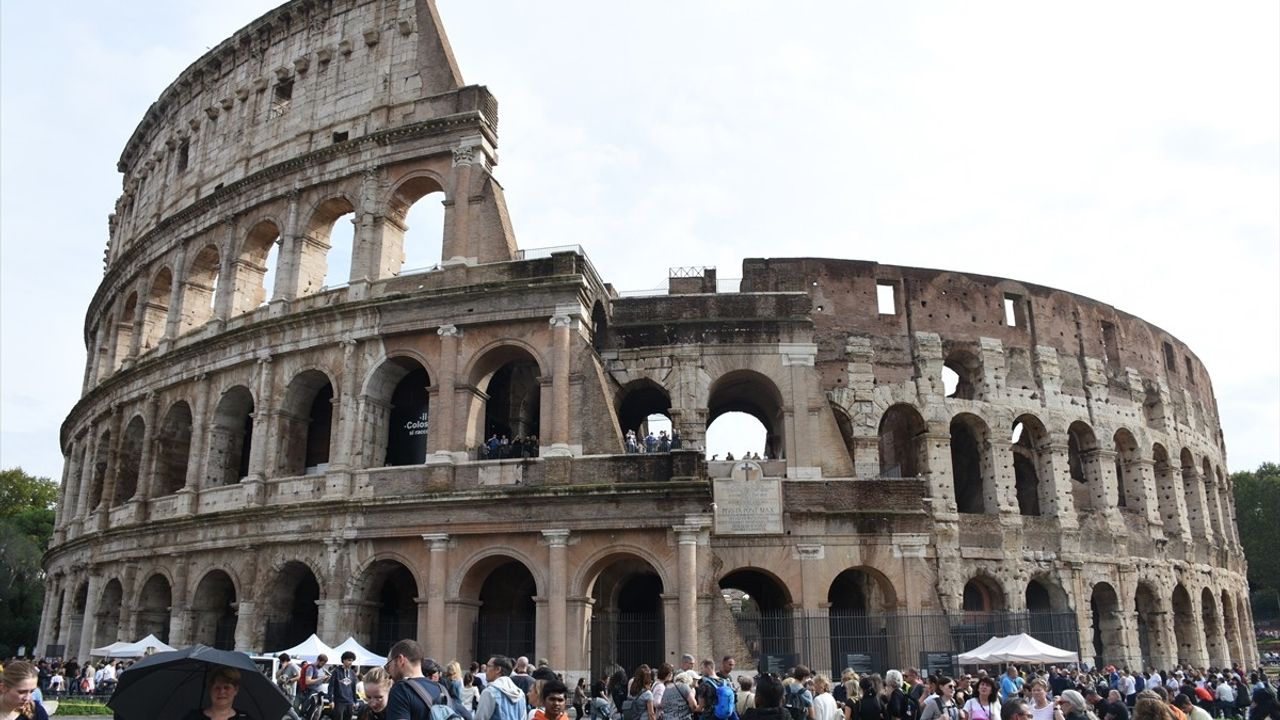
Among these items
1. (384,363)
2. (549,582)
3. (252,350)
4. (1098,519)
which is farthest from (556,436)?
(1098,519)

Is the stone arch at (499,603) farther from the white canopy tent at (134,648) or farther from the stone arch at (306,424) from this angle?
the white canopy tent at (134,648)

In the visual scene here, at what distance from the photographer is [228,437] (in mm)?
24141

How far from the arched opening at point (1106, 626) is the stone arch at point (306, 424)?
2015 cm

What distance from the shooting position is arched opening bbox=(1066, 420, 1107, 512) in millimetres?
27344

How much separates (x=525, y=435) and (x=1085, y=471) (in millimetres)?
16206

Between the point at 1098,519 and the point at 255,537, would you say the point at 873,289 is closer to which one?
the point at 1098,519

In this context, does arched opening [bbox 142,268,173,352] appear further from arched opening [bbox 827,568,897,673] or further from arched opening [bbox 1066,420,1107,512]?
arched opening [bbox 1066,420,1107,512]

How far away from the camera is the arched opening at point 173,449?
2522cm

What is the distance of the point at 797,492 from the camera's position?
69.3ft

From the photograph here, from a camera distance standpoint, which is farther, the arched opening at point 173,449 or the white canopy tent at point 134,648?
the arched opening at point 173,449

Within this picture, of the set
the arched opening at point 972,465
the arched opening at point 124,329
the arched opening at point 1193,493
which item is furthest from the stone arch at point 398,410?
the arched opening at point 1193,493

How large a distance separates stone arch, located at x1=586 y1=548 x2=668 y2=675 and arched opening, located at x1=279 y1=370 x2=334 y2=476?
264 inches

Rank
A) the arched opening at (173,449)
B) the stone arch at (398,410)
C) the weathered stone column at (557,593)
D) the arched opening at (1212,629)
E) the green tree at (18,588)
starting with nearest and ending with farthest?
the weathered stone column at (557,593) → the stone arch at (398,410) → the arched opening at (173,449) → the arched opening at (1212,629) → the green tree at (18,588)

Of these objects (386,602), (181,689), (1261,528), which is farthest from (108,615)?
(1261,528)
